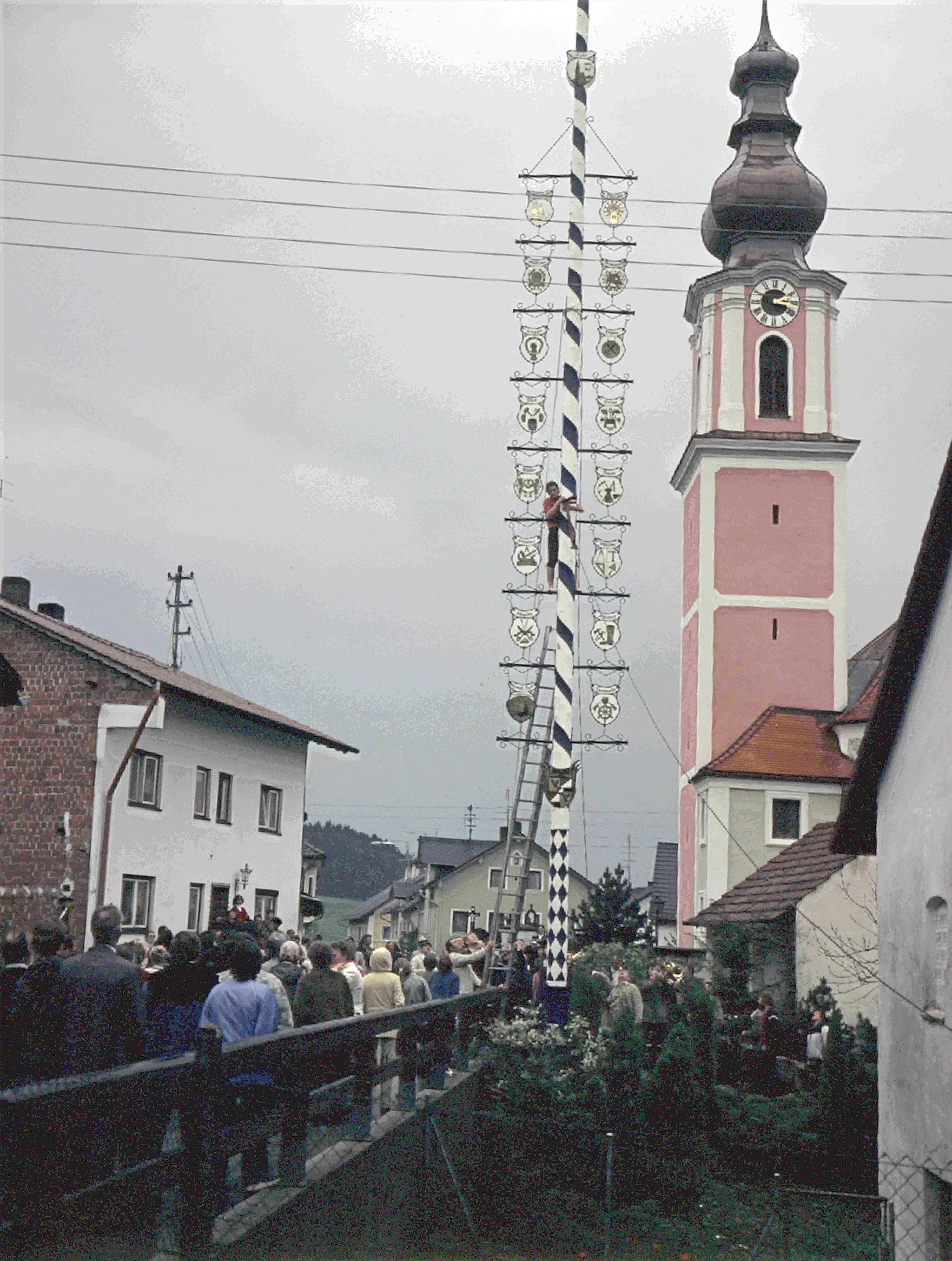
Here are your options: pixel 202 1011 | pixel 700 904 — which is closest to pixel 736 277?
pixel 700 904

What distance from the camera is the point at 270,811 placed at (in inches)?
1513

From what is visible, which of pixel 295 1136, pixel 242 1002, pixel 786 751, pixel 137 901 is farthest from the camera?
pixel 786 751

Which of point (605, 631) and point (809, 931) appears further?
point (809, 931)

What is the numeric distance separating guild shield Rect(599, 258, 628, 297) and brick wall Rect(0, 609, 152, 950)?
40.7ft

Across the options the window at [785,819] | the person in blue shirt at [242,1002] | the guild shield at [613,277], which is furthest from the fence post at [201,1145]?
the window at [785,819]

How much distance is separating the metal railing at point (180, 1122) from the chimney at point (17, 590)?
28.7m

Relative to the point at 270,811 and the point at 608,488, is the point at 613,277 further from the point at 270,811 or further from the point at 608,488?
the point at 270,811

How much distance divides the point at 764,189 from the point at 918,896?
45.9m

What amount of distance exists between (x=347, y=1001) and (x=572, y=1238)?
165 inches

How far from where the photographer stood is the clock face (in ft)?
179

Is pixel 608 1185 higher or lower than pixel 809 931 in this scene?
lower

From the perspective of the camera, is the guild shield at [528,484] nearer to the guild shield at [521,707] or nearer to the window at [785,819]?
the guild shield at [521,707]

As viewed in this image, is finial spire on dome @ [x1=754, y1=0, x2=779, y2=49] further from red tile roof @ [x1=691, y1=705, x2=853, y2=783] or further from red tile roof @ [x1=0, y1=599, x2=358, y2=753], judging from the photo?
red tile roof @ [x1=0, y1=599, x2=358, y2=753]

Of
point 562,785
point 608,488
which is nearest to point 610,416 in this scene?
point 608,488
